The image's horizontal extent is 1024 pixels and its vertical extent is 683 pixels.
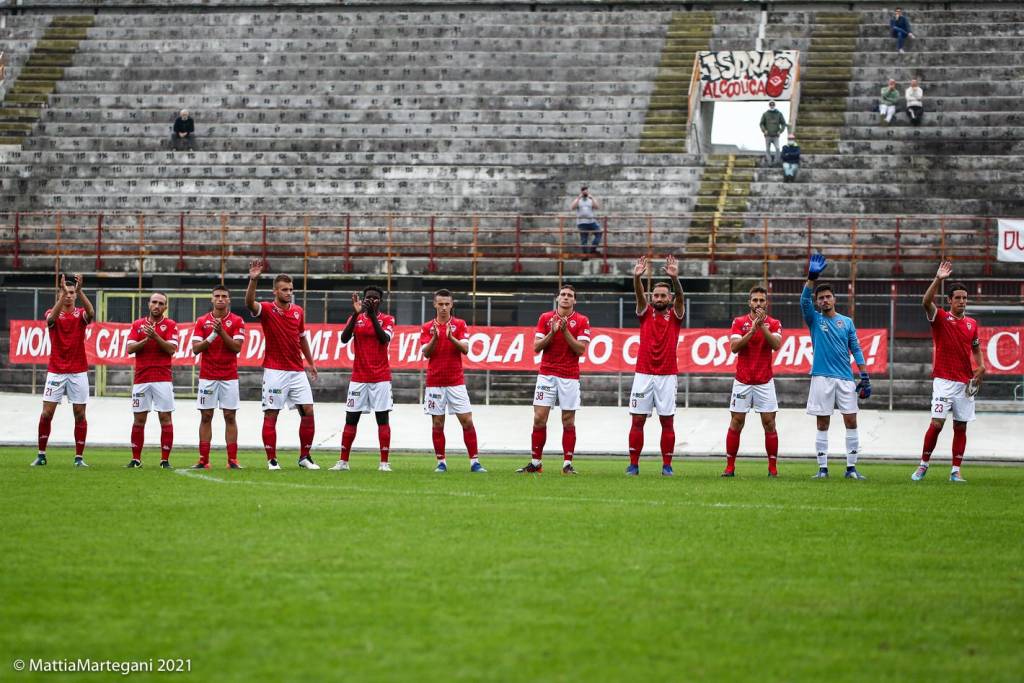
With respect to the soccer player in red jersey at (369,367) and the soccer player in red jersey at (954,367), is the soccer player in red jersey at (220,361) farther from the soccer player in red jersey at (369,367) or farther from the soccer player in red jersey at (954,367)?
the soccer player in red jersey at (954,367)

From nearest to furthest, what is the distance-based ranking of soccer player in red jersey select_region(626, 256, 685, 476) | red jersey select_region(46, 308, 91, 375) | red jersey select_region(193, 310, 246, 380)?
soccer player in red jersey select_region(626, 256, 685, 476), red jersey select_region(193, 310, 246, 380), red jersey select_region(46, 308, 91, 375)

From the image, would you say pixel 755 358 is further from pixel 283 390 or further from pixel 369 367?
pixel 283 390

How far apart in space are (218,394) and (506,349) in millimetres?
12111

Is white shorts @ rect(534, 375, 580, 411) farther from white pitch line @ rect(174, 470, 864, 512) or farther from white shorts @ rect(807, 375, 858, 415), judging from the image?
white pitch line @ rect(174, 470, 864, 512)

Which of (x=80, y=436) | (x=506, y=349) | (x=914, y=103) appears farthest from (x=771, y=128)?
(x=80, y=436)

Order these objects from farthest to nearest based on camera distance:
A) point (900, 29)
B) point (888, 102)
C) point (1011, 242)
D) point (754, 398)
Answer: point (900, 29), point (888, 102), point (1011, 242), point (754, 398)

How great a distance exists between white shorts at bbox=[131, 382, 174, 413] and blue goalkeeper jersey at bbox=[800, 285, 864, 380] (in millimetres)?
8480

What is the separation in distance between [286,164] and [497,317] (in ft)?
35.1

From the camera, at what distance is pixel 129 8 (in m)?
48.0

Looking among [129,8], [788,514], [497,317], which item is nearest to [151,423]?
[497,317]

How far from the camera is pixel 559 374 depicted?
17.9 m

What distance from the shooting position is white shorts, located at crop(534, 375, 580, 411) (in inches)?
703

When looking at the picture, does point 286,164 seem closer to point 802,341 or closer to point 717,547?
point 802,341

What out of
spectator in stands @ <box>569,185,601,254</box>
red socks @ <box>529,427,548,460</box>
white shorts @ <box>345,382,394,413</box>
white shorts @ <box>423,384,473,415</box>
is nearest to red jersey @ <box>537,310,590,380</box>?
red socks @ <box>529,427,548,460</box>
